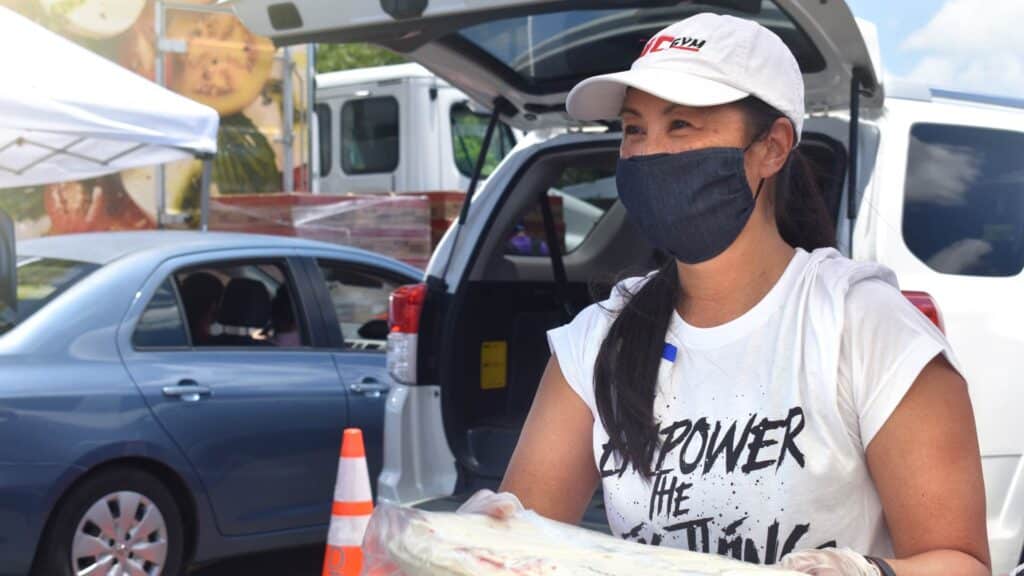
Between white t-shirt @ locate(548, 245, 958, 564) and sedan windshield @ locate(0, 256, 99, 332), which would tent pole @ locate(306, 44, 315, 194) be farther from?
white t-shirt @ locate(548, 245, 958, 564)

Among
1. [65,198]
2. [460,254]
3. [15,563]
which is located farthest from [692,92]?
[65,198]

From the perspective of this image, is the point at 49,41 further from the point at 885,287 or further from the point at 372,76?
the point at 885,287

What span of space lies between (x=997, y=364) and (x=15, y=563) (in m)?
3.64

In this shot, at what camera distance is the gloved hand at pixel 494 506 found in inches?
76.5

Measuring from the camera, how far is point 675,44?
221 centimetres

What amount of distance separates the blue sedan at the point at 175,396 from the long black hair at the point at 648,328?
12.6 feet

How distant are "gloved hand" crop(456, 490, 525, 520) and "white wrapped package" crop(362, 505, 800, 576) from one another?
0.05 ft

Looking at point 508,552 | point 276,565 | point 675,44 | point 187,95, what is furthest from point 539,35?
point 187,95

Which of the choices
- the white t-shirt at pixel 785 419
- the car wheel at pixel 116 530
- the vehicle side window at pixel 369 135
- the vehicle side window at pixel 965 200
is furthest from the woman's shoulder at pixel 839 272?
the vehicle side window at pixel 369 135

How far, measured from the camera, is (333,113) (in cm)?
1496

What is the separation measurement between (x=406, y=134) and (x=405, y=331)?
29.4ft

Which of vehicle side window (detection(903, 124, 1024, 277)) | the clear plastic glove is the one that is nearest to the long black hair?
the clear plastic glove

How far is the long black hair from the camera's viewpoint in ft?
7.18

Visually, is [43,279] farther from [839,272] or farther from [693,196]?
[839,272]
